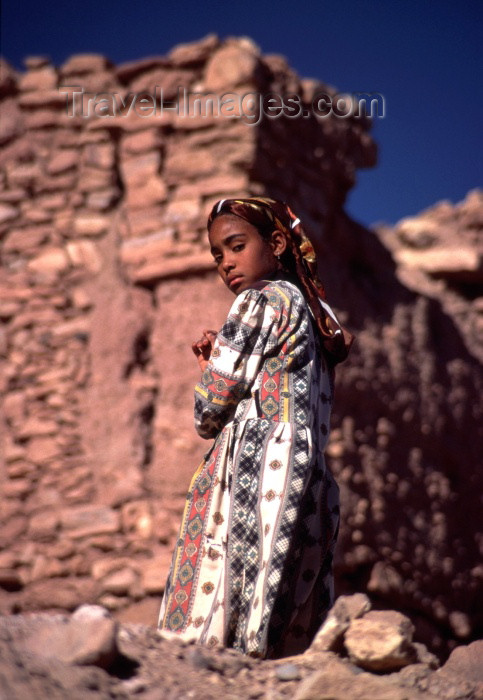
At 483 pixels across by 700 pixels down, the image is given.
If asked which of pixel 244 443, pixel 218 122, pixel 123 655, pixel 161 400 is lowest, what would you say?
pixel 123 655

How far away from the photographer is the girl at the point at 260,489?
8.35 feet

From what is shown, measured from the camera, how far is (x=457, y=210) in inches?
309

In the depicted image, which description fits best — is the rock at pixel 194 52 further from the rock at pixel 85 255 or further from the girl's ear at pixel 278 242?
the girl's ear at pixel 278 242

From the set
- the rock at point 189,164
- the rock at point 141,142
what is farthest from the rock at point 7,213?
the rock at point 189,164

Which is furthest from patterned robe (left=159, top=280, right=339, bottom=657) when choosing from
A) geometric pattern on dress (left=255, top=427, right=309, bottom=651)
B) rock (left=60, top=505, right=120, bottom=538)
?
rock (left=60, top=505, right=120, bottom=538)

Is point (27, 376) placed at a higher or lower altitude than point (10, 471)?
higher

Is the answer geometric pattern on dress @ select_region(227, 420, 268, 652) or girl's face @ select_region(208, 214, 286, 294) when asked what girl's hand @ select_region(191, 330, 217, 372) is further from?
geometric pattern on dress @ select_region(227, 420, 268, 652)

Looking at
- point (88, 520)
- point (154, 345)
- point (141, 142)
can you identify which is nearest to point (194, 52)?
point (141, 142)

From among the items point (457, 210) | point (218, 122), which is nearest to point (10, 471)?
point (218, 122)

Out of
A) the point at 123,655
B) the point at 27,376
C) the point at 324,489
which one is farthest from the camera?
the point at 27,376

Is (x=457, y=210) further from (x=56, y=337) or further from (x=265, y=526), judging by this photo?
(x=265, y=526)

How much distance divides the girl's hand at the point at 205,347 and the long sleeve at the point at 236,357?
18 centimetres

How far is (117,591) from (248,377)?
2385 millimetres

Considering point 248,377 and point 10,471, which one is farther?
point 10,471
